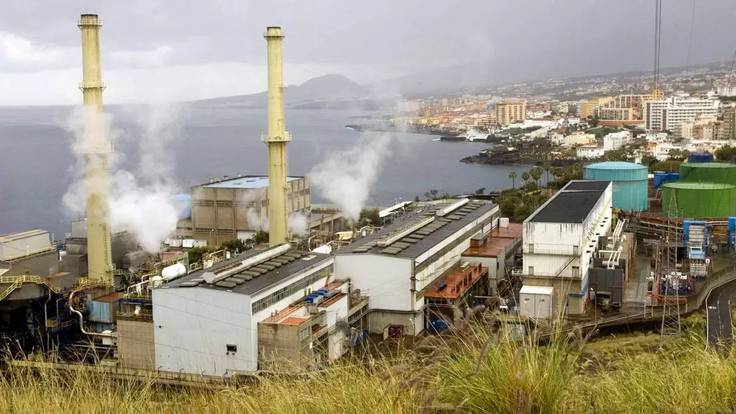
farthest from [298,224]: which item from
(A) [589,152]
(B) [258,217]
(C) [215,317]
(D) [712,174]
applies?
(A) [589,152]

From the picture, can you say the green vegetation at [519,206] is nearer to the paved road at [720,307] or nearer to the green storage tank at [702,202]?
the green storage tank at [702,202]

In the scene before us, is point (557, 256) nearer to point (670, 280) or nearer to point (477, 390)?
point (670, 280)

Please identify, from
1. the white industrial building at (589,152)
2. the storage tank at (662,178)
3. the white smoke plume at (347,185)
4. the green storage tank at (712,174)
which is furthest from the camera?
the white industrial building at (589,152)

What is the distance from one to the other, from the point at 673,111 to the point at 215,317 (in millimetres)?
29895

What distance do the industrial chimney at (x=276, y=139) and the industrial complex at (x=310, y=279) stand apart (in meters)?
0.02

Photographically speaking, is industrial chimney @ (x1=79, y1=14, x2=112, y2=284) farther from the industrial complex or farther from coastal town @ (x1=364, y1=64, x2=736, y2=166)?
coastal town @ (x1=364, y1=64, x2=736, y2=166)

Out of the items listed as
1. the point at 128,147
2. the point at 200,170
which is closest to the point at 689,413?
the point at 200,170

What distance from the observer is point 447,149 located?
3353 cm

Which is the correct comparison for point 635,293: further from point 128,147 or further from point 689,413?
point 128,147

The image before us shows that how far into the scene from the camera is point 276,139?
8203 mm

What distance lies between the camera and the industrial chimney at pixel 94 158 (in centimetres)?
717

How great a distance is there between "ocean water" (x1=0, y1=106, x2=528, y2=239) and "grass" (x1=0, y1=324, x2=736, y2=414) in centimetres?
1134

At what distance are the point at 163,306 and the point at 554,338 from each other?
4.31 m

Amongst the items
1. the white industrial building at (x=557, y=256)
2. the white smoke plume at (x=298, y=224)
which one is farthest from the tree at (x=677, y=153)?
the white industrial building at (x=557, y=256)
